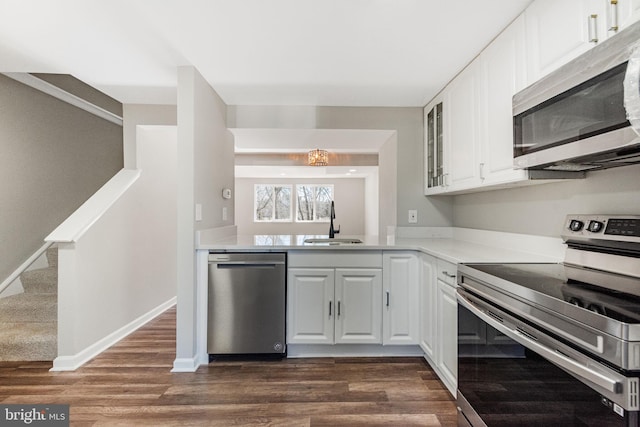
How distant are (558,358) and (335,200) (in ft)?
24.4

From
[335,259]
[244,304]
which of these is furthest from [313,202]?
[244,304]

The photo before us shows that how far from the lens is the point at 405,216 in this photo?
2.98 m

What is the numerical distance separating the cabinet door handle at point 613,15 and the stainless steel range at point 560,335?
0.73 meters

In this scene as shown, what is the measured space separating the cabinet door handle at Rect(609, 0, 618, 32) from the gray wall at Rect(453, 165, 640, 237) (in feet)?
1.93

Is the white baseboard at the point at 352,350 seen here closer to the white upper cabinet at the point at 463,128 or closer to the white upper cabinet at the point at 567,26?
the white upper cabinet at the point at 463,128

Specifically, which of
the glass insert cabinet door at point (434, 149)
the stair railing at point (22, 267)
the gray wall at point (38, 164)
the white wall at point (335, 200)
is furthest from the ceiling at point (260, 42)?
the white wall at point (335, 200)

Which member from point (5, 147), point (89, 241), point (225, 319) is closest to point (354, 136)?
point (225, 319)

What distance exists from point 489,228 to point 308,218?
6240 millimetres

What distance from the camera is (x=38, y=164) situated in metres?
3.23

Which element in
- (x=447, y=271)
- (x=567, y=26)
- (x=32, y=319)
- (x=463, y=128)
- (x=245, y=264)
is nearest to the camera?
(x=567, y=26)

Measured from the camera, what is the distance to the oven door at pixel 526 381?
784 mm

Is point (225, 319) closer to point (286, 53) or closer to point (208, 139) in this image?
point (208, 139)

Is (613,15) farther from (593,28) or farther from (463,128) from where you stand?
(463,128)

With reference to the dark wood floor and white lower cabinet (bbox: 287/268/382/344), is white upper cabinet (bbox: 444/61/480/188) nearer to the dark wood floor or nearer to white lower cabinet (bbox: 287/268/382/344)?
white lower cabinet (bbox: 287/268/382/344)
